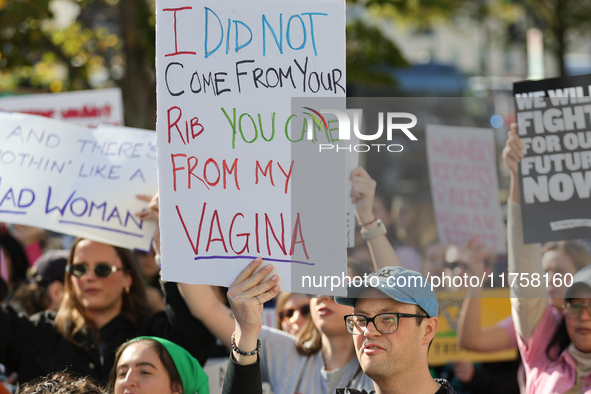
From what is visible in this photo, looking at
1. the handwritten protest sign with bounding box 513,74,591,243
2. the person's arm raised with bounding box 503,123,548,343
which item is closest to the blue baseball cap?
the person's arm raised with bounding box 503,123,548,343

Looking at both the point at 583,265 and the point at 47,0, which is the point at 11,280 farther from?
the point at 47,0

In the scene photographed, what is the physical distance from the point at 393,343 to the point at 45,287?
2.48 meters

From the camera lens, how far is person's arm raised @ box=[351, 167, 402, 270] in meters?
2.69

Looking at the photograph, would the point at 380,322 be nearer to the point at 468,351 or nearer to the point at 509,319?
the point at 509,319

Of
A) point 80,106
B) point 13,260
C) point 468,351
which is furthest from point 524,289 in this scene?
Answer: point 80,106

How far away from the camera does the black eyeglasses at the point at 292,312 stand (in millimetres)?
3145

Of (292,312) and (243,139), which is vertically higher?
(243,139)

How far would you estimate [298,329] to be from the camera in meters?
3.16

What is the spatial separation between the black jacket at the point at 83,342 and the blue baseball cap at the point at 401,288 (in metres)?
0.84

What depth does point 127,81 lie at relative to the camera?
8188 millimetres

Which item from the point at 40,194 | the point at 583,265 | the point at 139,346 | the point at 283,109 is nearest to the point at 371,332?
the point at 283,109

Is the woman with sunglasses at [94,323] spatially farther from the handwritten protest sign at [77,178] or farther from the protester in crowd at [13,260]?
the protester in crowd at [13,260]

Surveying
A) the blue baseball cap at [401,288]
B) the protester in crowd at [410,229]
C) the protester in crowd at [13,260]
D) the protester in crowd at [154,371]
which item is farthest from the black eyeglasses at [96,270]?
the protester in crowd at [410,229]

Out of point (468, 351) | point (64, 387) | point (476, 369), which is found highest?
point (64, 387)
